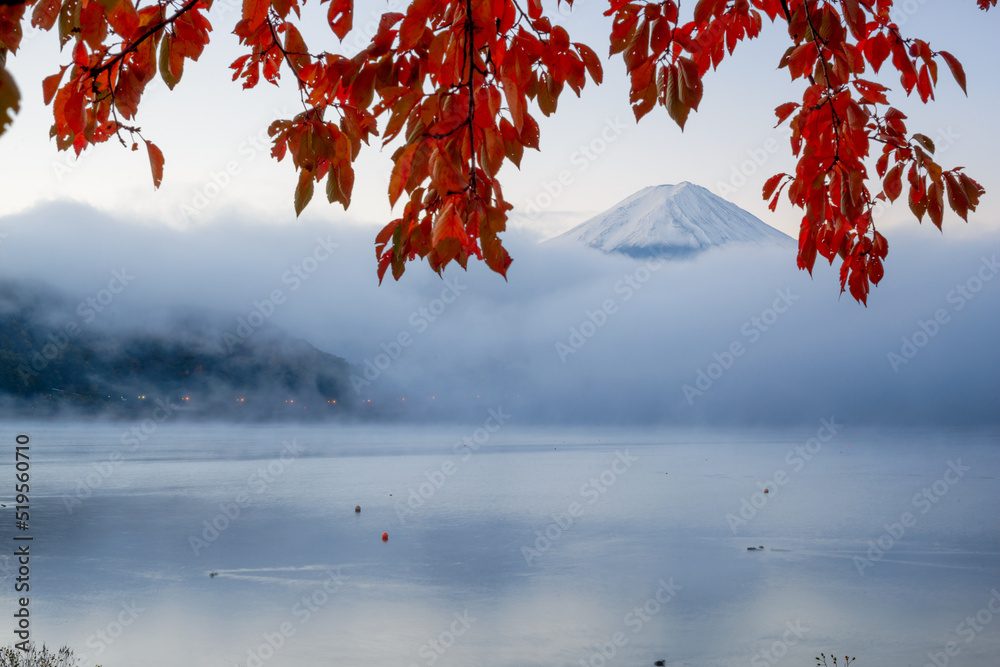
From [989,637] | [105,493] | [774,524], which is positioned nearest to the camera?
[989,637]

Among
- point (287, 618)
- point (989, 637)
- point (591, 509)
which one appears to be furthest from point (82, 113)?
point (591, 509)

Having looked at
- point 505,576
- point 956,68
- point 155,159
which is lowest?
point 155,159

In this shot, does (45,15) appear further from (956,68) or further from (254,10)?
(956,68)

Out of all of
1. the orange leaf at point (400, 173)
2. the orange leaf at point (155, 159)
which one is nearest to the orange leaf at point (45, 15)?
the orange leaf at point (155, 159)

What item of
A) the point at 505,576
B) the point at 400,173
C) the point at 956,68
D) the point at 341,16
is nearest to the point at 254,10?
the point at 341,16

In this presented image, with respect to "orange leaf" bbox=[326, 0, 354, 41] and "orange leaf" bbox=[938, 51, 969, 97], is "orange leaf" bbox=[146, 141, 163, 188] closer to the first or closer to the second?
"orange leaf" bbox=[326, 0, 354, 41]

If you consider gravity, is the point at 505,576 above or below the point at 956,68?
above

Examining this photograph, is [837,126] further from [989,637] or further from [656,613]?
[989,637]

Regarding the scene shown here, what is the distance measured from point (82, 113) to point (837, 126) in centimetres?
270

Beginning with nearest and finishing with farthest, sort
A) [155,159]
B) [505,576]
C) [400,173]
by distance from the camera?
[400,173] < [155,159] < [505,576]

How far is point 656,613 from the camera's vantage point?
16.6 metres

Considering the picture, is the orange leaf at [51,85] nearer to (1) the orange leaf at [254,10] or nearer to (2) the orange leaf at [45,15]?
(2) the orange leaf at [45,15]

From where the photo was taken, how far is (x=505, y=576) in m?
20.3

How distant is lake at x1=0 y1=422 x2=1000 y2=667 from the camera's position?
14000 mm
